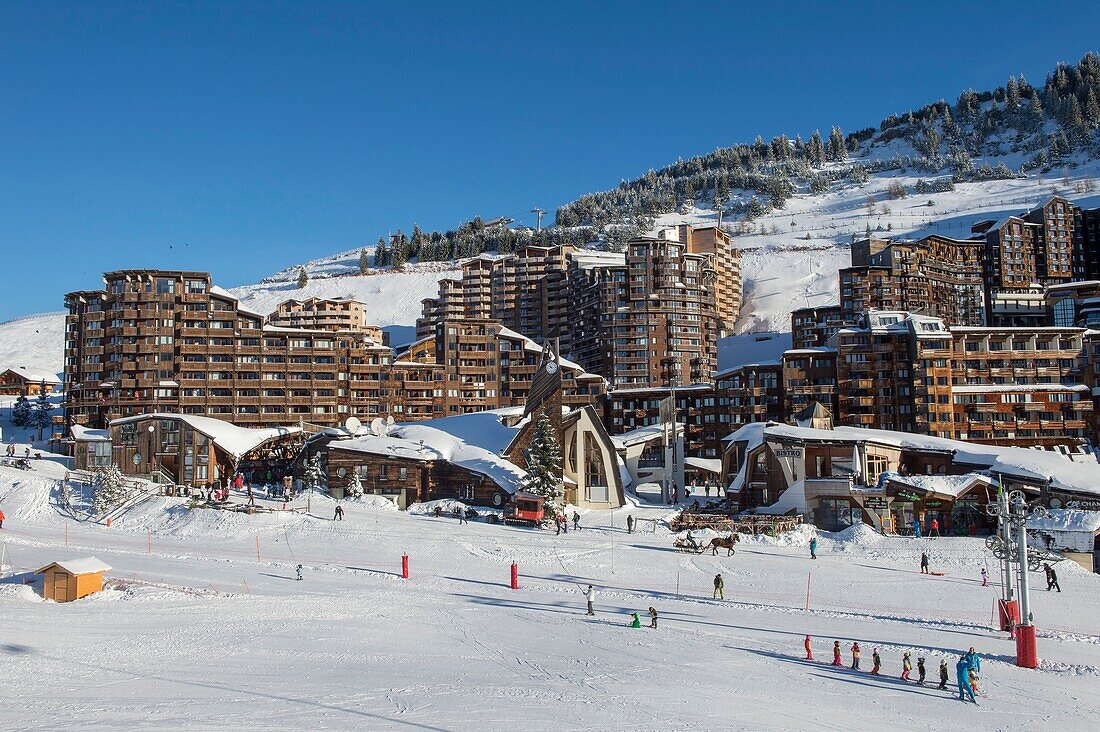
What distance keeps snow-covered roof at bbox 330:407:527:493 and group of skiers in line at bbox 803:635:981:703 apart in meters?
36.8

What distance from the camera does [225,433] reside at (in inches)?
3100

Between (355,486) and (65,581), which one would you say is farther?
(355,486)

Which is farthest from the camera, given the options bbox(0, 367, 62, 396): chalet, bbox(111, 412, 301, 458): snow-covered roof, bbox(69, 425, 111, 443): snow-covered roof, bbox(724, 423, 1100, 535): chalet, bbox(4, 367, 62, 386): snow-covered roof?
bbox(4, 367, 62, 386): snow-covered roof

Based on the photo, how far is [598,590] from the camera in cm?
4391

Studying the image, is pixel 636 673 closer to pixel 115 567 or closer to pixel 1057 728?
pixel 1057 728

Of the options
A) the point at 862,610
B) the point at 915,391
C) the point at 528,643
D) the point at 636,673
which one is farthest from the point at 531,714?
the point at 915,391

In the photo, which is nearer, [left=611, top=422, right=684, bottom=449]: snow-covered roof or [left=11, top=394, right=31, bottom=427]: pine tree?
[left=611, top=422, right=684, bottom=449]: snow-covered roof

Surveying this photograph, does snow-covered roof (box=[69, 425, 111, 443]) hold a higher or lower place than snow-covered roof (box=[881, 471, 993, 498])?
higher

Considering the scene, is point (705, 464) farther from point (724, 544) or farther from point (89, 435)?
point (89, 435)

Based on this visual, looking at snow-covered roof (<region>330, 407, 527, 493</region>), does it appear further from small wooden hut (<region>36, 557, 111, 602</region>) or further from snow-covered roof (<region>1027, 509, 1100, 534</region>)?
snow-covered roof (<region>1027, 509, 1100, 534</region>)

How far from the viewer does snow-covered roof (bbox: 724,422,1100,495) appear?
65250 mm

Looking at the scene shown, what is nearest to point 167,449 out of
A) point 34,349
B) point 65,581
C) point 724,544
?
point 65,581

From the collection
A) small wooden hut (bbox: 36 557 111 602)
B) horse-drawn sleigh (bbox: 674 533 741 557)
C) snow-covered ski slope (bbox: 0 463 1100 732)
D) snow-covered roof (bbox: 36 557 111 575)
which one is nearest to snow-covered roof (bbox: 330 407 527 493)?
snow-covered ski slope (bbox: 0 463 1100 732)

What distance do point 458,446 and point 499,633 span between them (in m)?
39.8
